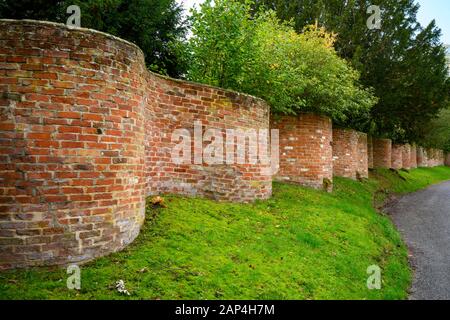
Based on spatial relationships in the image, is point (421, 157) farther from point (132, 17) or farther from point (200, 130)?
point (200, 130)

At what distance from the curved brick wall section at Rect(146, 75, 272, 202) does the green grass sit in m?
0.42

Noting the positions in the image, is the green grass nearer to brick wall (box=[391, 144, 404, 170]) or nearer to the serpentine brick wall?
the serpentine brick wall

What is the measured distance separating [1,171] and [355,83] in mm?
16411

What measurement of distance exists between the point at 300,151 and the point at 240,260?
24.4 feet

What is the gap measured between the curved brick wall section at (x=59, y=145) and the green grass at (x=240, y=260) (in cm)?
42

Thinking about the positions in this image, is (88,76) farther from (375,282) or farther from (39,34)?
(375,282)

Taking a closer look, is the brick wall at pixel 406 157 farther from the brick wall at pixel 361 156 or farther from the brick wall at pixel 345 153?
the brick wall at pixel 345 153

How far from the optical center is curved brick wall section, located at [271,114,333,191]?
12078mm

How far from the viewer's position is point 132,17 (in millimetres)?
11789

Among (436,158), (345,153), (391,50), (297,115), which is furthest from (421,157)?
(297,115)

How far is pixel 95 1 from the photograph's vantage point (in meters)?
10.5

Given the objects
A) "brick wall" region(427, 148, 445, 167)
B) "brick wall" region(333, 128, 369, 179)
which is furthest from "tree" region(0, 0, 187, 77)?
"brick wall" region(427, 148, 445, 167)
